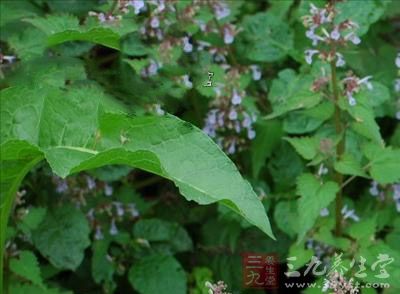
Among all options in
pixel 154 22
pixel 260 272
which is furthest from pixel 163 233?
pixel 154 22

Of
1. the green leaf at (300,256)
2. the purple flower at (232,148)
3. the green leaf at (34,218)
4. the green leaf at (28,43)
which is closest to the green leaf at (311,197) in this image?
the green leaf at (300,256)

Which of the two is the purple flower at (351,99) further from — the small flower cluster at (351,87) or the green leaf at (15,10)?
the green leaf at (15,10)

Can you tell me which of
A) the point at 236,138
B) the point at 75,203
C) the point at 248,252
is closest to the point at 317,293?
the point at 248,252

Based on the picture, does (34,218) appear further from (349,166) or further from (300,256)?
(349,166)

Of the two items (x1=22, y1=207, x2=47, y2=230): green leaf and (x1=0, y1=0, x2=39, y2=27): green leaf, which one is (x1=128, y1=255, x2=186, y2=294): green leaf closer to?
(x1=22, y1=207, x2=47, y2=230): green leaf

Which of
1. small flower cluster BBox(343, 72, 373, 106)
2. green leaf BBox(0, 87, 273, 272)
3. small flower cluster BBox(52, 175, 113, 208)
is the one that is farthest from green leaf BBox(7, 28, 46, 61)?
small flower cluster BBox(343, 72, 373, 106)

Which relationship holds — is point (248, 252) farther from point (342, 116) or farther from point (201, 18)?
point (201, 18)
